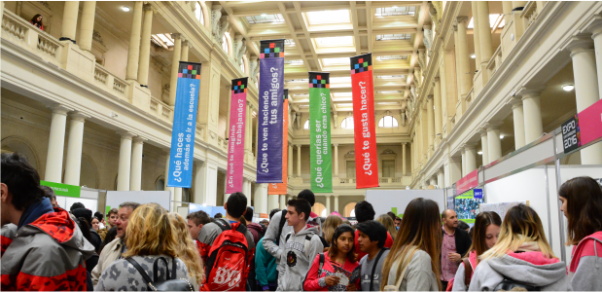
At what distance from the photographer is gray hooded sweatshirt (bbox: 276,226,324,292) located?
3.92 m

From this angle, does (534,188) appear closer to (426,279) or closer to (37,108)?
(426,279)

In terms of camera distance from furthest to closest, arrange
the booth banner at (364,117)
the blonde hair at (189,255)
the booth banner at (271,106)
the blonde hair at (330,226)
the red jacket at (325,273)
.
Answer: the booth banner at (271,106) < the booth banner at (364,117) < the blonde hair at (330,226) < the red jacket at (325,273) < the blonde hair at (189,255)

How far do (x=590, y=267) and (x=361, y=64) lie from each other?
1047cm

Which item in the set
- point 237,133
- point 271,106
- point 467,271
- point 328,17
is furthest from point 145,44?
point 467,271

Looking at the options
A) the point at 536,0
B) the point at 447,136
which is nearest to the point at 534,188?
the point at 536,0

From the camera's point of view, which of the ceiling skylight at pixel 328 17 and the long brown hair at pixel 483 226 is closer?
the long brown hair at pixel 483 226

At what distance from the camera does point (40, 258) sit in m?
1.90

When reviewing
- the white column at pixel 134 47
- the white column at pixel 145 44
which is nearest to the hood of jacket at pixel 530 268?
the white column at pixel 134 47

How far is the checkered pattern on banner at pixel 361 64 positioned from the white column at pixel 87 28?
7.53 m

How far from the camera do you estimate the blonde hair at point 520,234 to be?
2282 mm

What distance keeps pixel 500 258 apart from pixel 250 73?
26.9m

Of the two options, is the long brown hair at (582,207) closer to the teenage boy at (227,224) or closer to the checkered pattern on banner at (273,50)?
the teenage boy at (227,224)

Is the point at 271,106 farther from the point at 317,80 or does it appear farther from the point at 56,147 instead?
the point at 56,147

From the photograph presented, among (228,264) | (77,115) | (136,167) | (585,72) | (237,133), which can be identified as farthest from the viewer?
(237,133)
